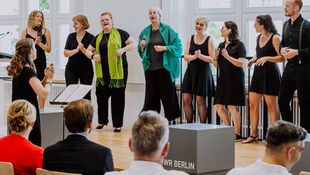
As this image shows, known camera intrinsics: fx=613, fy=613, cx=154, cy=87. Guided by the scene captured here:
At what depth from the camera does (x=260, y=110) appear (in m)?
7.71

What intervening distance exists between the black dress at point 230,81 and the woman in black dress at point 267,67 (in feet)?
0.73

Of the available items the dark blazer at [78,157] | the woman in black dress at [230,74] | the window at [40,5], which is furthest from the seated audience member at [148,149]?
the window at [40,5]

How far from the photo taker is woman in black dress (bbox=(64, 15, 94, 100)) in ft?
27.6

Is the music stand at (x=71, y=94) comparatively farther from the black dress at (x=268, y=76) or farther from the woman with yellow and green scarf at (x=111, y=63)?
the black dress at (x=268, y=76)

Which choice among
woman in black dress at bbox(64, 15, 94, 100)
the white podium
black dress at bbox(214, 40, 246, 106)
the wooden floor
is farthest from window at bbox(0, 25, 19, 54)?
the white podium

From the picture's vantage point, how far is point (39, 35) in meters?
8.44

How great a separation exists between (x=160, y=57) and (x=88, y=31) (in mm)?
1894

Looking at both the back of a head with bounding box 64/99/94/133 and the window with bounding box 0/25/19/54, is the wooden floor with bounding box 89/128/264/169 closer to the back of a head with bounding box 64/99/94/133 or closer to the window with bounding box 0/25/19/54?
the back of a head with bounding box 64/99/94/133

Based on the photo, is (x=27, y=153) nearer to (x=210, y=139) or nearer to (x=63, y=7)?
(x=210, y=139)

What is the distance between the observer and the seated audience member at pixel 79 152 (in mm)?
3383

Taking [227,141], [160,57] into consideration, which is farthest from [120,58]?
[227,141]

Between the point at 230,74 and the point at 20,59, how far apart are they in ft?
10.1

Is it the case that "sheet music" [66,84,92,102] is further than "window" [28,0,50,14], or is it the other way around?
"window" [28,0,50,14]

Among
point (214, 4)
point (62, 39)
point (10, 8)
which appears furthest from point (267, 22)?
point (10, 8)
